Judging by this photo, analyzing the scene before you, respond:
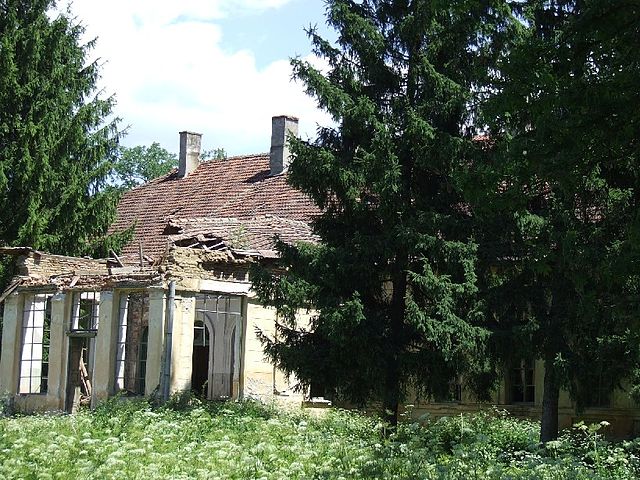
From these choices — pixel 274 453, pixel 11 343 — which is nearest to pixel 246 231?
pixel 11 343

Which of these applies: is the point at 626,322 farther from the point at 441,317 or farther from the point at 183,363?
the point at 183,363

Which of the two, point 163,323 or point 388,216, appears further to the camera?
point 163,323

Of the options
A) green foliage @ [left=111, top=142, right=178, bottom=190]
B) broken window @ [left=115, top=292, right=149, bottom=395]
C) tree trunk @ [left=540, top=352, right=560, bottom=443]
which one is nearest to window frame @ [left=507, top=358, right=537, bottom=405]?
tree trunk @ [left=540, top=352, right=560, bottom=443]

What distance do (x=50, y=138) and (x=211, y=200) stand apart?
6788mm

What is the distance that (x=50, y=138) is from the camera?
28.7 meters

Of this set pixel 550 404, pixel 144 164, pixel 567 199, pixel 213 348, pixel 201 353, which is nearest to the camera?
pixel 567 199

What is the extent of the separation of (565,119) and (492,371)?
9.07m

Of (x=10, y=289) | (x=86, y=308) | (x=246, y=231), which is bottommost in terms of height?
(x=86, y=308)

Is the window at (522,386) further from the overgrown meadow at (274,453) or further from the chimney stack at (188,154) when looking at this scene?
the chimney stack at (188,154)

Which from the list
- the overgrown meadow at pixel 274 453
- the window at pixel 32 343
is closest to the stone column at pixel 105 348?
the window at pixel 32 343

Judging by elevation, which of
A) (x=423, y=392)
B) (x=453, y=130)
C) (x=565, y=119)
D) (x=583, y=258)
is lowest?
(x=423, y=392)

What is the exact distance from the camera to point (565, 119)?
36.6 feet

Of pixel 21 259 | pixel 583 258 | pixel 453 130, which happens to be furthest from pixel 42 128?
pixel 583 258

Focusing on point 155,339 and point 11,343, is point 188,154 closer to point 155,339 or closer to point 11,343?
point 11,343
